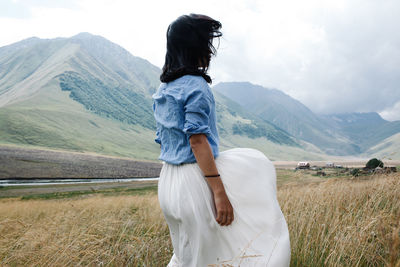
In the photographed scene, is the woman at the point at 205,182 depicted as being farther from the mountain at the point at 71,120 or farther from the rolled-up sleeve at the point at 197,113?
the mountain at the point at 71,120

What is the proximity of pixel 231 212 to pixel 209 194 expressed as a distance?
7.5 inches

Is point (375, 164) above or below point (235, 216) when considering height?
above

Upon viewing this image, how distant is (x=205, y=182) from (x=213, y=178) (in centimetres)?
11

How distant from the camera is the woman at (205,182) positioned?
1.66 m

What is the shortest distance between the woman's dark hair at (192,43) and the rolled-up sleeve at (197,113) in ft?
0.74

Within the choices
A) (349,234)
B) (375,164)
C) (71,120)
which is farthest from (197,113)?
(71,120)

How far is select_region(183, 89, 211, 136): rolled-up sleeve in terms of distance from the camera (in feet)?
5.46

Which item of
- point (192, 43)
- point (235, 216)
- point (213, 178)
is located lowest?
point (235, 216)

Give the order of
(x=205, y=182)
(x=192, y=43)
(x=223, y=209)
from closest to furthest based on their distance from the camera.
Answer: (x=223, y=209), (x=205, y=182), (x=192, y=43)

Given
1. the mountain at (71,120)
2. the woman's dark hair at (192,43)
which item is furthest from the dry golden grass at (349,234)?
the mountain at (71,120)

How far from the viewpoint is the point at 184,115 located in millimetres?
1854

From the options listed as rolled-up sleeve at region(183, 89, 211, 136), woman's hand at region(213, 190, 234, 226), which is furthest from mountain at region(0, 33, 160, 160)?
woman's hand at region(213, 190, 234, 226)

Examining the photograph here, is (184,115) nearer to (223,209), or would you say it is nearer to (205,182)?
(205,182)

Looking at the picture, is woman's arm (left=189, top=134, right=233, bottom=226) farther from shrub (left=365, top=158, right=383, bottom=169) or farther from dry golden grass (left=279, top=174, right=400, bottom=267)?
shrub (left=365, top=158, right=383, bottom=169)
